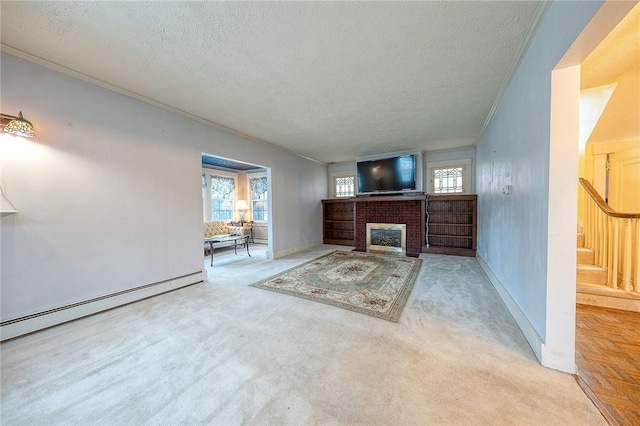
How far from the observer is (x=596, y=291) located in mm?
2561

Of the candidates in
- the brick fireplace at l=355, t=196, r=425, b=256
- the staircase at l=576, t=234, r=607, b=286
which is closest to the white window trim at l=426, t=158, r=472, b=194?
the brick fireplace at l=355, t=196, r=425, b=256

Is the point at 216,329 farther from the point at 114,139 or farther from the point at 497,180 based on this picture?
the point at 497,180

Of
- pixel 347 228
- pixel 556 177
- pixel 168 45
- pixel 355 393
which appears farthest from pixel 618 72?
pixel 347 228

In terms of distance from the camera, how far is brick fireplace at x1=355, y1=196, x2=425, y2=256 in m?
5.64

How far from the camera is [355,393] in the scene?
4.64ft

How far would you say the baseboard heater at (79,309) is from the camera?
205 centimetres

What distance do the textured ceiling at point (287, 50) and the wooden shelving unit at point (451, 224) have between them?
2.53 m

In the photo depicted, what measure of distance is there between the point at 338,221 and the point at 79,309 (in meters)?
5.65

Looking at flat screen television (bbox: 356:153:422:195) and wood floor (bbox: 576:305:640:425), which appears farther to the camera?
flat screen television (bbox: 356:153:422:195)

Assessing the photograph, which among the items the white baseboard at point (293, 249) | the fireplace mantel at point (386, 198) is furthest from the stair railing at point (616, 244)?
the white baseboard at point (293, 249)

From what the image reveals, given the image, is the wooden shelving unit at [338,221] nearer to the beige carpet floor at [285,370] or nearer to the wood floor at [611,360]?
the beige carpet floor at [285,370]

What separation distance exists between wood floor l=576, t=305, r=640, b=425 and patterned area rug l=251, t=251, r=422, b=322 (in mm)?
1334

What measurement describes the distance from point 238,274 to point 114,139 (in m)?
2.60

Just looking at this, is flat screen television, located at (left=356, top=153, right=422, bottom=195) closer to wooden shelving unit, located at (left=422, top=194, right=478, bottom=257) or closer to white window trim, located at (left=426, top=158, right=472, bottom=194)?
white window trim, located at (left=426, top=158, right=472, bottom=194)
